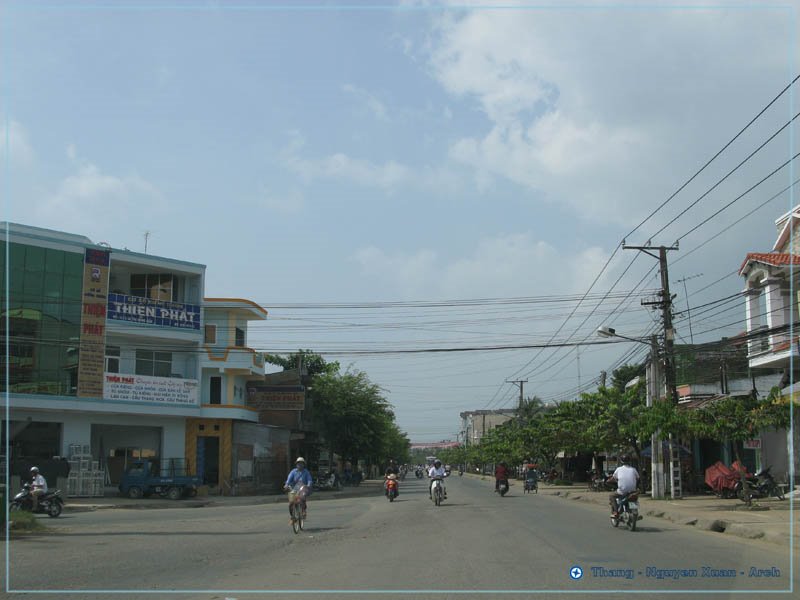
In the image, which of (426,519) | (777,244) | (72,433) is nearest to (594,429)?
(777,244)

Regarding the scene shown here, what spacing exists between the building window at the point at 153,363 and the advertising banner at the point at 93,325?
2832 millimetres

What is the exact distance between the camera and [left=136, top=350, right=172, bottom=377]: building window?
42875 millimetres

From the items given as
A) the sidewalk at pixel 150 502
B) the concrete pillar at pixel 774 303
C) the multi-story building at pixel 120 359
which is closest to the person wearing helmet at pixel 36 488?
the sidewalk at pixel 150 502

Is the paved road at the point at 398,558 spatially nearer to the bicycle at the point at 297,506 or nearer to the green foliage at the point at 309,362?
the bicycle at the point at 297,506

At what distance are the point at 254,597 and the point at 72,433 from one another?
110ft

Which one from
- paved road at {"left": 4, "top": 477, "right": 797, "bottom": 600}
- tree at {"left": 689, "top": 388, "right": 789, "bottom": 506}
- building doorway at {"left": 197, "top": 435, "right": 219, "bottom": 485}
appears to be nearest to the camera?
paved road at {"left": 4, "top": 477, "right": 797, "bottom": 600}

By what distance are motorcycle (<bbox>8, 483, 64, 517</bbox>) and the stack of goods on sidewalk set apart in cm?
1226

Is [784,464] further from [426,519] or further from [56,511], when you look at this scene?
[56,511]

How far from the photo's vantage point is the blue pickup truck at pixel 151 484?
128 ft

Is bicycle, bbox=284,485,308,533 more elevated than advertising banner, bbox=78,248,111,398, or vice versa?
advertising banner, bbox=78,248,111,398

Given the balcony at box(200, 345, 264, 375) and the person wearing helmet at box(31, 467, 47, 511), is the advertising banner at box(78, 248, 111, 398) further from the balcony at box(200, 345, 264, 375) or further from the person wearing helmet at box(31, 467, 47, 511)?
the person wearing helmet at box(31, 467, 47, 511)

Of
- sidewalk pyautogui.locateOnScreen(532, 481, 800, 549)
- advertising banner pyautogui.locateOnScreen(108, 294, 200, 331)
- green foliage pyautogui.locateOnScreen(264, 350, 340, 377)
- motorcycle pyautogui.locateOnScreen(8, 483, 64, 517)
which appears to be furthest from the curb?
green foliage pyautogui.locateOnScreen(264, 350, 340, 377)

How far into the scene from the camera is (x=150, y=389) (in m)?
41.9

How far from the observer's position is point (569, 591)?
388 inches
